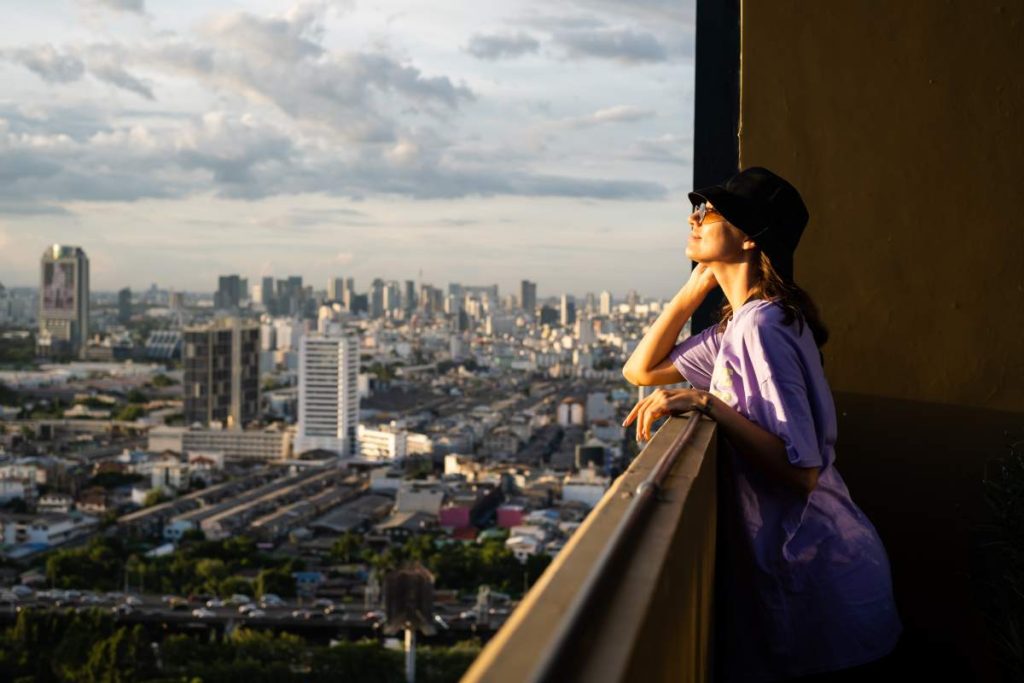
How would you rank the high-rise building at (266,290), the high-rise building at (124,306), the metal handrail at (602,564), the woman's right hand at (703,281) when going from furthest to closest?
the high-rise building at (266,290) → the high-rise building at (124,306) → the woman's right hand at (703,281) → the metal handrail at (602,564)

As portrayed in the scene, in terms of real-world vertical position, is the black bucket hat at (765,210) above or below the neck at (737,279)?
above

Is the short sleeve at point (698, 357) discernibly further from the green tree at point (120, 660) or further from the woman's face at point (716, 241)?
the green tree at point (120, 660)

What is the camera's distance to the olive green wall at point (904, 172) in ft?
4.96

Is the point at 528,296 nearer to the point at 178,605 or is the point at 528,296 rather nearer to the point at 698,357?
the point at 178,605

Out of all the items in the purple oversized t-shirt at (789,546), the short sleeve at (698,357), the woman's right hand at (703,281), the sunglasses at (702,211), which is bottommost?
the purple oversized t-shirt at (789,546)

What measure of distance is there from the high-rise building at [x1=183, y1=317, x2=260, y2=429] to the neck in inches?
1329

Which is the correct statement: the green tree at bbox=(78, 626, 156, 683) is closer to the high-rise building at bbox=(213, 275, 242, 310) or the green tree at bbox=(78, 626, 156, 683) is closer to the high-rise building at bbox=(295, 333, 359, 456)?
the high-rise building at bbox=(295, 333, 359, 456)

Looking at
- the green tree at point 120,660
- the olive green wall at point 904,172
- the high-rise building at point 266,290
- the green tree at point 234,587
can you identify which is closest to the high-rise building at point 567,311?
the high-rise building at point 266,290

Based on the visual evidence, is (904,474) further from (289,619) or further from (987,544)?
(289,619)

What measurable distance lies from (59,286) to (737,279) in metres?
46.2

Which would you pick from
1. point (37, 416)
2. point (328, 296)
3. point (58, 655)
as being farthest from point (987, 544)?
point (328, 296)

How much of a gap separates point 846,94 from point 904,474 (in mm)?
509

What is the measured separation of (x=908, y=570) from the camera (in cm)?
154

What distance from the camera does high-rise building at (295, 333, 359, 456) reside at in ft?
108
